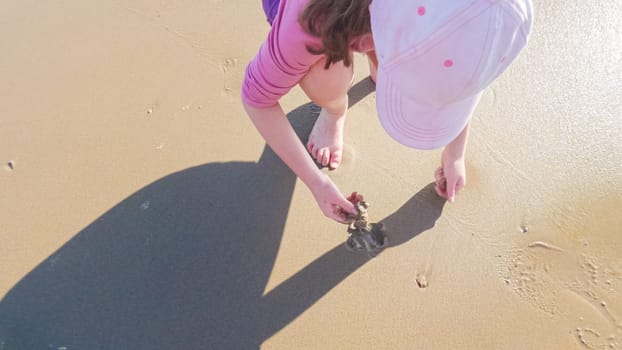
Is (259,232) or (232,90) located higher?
(232,90)

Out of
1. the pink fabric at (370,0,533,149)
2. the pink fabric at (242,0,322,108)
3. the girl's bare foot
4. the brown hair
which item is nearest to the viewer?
the pink fabric at (370,0,533,149)

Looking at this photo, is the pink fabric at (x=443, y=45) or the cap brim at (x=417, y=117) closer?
the pink fabric at (x=443, y=45)

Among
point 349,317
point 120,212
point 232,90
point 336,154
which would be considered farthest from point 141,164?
point 349,317

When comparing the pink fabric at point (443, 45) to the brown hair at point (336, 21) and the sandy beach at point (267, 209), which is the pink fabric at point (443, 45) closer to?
the brown hair at point (336, 21)

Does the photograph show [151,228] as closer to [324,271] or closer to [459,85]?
[324,271]

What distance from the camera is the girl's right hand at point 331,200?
149 cm

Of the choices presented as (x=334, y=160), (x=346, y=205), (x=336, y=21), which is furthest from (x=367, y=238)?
(x=336, y=21)

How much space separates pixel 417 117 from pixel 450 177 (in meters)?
0.55

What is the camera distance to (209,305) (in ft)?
5.14

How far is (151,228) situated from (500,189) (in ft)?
3.77

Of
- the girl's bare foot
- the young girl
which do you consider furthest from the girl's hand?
the girl's bare foot

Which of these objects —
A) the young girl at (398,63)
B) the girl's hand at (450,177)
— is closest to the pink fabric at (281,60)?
the young girl at (398,63)

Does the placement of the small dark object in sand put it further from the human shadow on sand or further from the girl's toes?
the girl's toes

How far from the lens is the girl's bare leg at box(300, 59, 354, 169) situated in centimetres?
150
